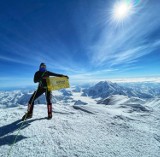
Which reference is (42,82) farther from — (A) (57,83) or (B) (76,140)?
(B) (76,140)

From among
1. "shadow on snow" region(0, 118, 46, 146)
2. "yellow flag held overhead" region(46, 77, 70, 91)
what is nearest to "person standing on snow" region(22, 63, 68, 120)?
"yellow flag held overhead" region(46, 77, 70, 91)

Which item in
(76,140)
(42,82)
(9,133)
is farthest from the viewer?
(42,82)

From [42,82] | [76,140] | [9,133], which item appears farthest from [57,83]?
[76,140]

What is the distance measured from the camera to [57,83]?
927cm

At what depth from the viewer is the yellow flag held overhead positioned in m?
8.77

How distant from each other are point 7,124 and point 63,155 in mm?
4448

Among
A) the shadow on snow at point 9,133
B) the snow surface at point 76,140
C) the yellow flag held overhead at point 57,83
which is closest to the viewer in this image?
the snow surface at point 76,140

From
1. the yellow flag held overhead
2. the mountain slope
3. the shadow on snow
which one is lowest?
the mountain slope

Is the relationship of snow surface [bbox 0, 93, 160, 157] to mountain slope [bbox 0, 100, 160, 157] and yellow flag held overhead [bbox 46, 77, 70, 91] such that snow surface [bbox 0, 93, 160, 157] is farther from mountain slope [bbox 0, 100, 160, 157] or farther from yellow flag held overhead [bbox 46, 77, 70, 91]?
yellow flag held overhead [bbox 46, 77, 70, 91]

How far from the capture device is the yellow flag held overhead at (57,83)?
28.8ft

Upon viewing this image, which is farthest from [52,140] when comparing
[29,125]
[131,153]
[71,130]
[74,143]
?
[131,153]

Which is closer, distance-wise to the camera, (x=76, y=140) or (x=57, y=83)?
(x=76, y=140)

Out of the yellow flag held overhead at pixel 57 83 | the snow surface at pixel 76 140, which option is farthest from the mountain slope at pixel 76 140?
the yellow flag held overhead at pixel 57 83

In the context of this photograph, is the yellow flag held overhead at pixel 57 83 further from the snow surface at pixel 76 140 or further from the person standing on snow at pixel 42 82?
the snow surface at pixel 76 140
